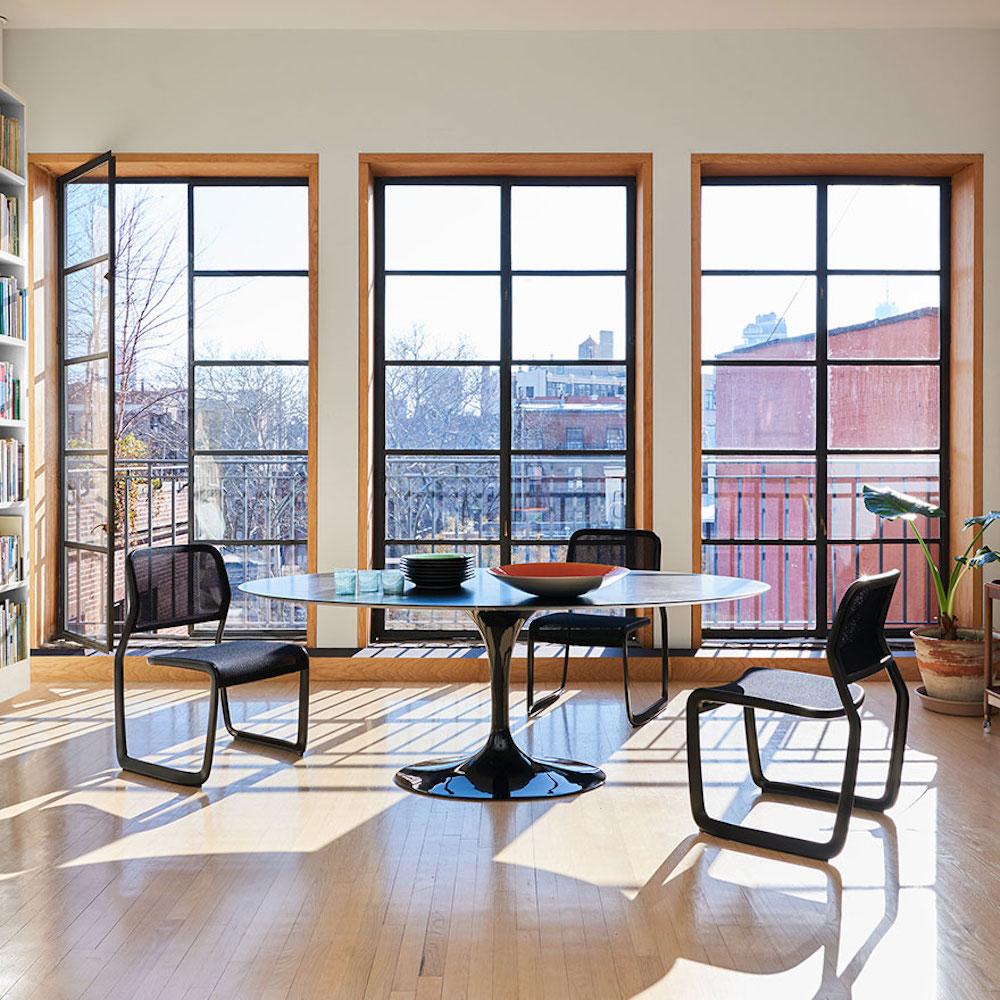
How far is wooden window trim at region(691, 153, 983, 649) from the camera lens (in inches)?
231

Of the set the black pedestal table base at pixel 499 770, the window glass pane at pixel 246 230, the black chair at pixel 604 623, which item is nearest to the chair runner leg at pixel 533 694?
the black chair at pixel 604 623

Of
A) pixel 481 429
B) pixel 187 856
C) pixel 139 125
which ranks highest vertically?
pixel 139 125

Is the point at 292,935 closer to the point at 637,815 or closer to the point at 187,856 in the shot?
the point at 187,856

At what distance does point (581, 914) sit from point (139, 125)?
4920 millimetres

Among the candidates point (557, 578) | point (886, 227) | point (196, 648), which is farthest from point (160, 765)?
point (886, 227)

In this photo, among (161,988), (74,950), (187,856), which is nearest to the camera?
(161,988)

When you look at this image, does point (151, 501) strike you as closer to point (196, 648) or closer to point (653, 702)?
point (196, 648)

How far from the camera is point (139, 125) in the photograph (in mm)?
5855

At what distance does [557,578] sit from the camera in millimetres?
3416

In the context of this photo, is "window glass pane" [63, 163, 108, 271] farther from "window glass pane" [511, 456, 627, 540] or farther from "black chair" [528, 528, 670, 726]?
"black chair" [528, 528, 670, 726]

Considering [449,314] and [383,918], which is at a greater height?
[449,314]

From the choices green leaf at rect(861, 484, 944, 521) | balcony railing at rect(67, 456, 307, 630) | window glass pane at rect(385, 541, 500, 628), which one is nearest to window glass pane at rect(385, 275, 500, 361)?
balcony railing at rect(67, 456, 307, 630)

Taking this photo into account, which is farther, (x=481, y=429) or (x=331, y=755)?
(x=481, y=429)

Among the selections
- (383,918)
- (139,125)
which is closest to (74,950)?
(383,918)
